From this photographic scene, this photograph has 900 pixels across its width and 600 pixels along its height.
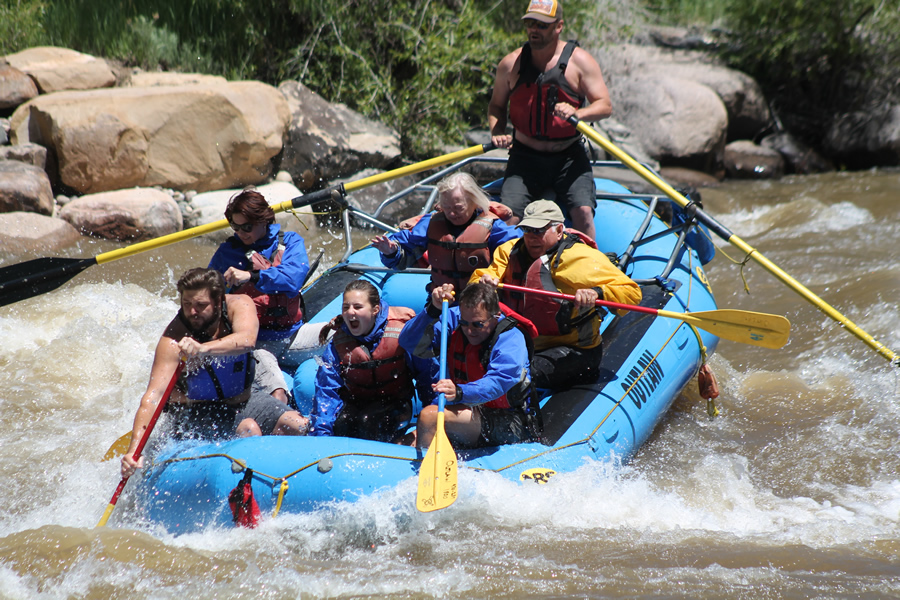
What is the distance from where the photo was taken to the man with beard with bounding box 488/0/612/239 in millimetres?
4184

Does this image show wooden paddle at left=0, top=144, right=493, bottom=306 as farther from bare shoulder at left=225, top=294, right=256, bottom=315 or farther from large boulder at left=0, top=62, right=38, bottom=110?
large boulder at left=0, top=62, right=38, bottom=110

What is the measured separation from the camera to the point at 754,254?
4.11m

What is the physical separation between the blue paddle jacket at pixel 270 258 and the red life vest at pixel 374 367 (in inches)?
23.0

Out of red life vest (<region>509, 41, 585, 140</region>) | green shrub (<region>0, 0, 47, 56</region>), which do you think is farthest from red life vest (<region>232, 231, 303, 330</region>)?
green shrub (<region>0, 0, 47, 56</region>)

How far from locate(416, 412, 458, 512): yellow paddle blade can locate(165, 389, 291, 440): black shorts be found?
86cm

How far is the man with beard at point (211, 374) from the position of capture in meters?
2.97

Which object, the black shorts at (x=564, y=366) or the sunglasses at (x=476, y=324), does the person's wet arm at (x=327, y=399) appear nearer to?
the sunglasses at (x=476, y=324)

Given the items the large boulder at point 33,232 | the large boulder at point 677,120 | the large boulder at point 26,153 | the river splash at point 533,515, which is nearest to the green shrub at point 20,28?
the large boulder at point 26,153

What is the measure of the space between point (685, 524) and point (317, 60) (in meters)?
7.59

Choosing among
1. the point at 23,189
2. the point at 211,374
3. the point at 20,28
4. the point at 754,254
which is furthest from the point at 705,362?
the point at 20,28

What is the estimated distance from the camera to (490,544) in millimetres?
2922

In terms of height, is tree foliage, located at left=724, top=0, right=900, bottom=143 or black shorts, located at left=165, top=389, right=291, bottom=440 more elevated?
tree foliage, located at left=724, top=0, right=900, bottom=143

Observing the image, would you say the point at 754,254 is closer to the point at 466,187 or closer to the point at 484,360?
the point at 466,187

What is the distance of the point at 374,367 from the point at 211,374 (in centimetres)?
67
